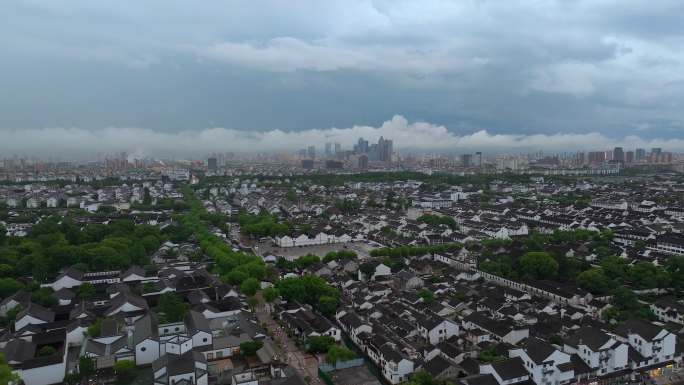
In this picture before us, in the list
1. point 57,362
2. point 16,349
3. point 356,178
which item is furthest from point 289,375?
point 356,178

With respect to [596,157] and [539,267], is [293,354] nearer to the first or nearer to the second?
[539,267]

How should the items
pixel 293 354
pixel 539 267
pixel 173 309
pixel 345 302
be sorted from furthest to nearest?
pixel 539 267 → pixel 345 302 → pixel 173 309 → pixel 293 354

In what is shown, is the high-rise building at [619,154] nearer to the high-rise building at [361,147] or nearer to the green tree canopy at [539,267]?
the high-rise building at [361,147]

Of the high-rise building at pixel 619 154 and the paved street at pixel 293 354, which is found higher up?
the high-rise building at pixel 619 154

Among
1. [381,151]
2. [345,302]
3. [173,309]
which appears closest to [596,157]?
[381,151]

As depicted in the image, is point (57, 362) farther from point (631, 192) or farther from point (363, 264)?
point (631, 192)

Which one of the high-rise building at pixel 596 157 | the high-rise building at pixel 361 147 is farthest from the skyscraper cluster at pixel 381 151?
the high-rise building at pixel 596 157

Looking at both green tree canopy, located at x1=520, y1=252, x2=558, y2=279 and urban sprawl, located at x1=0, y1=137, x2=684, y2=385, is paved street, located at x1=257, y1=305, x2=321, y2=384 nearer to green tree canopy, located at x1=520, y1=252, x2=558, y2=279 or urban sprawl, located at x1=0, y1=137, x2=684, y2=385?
urban sprawl, located at x1=0, y1=137, x2=684, y2=385

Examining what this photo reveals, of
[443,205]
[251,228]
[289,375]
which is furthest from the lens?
[443,205]
